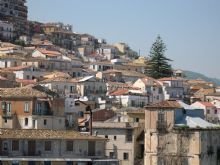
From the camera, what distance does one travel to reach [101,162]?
49.9m

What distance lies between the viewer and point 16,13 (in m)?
147

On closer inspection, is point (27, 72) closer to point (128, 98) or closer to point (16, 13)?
point (128, 98)

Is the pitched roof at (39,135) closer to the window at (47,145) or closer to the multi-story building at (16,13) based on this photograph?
the window at (47,145)

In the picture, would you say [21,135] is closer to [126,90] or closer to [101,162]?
[101,162]

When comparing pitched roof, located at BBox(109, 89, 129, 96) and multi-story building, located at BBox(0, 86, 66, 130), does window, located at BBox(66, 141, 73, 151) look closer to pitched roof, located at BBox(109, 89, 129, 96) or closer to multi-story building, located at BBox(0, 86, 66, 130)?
multi-story building, located at BBox(0, 86, 66, 130)

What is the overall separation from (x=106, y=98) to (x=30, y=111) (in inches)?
1286

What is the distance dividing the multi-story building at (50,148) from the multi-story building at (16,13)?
8888cm

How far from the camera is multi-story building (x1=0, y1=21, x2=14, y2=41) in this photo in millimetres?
130625

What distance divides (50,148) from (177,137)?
1181cm

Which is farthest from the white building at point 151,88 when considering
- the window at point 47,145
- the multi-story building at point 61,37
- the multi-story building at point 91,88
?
the window at point 47,145

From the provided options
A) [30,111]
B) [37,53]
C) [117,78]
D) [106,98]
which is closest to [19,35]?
[37,53]

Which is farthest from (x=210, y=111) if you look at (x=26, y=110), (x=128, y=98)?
(x=26, y=110)

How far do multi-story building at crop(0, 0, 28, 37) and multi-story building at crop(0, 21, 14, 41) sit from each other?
324 centimetres

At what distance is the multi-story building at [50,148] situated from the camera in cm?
4816
